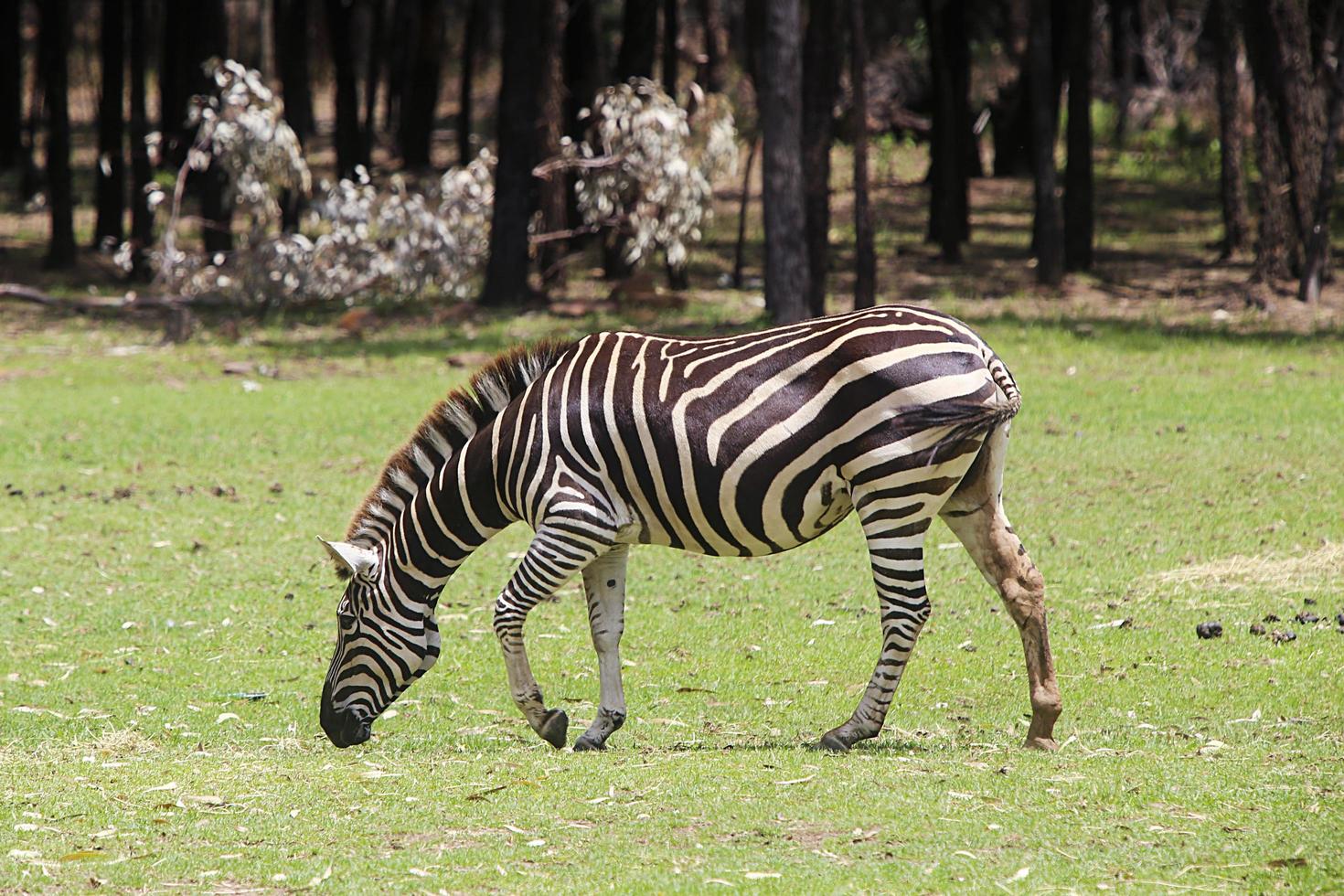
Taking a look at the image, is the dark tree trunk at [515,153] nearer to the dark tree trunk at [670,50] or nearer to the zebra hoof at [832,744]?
the dark tree trunk at [670,50]

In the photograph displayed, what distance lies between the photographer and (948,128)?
24078 millimetres

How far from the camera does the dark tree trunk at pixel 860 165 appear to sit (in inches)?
766

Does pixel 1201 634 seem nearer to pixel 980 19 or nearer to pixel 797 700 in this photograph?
pixel 797 700

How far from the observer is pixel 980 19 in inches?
1484

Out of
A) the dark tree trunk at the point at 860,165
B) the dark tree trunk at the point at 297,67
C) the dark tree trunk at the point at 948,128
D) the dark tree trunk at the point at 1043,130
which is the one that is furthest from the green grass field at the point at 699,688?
the dark tree trunk at the point at 297,67

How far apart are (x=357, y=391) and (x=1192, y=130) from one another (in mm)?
27251

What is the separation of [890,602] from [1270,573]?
4.19m

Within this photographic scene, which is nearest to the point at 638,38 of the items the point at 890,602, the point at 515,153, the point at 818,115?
the point at 515,153

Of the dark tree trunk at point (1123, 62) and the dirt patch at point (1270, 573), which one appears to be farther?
the dark tree trunk at point (1123, 62)

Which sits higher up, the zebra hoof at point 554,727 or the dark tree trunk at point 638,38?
the dark tree trunk at point 638,38

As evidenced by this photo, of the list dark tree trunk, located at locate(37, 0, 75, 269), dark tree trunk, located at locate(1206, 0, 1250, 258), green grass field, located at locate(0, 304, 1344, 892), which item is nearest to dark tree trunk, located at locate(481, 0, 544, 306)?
green grass field, located at locate(0, 304, 1344, 892)

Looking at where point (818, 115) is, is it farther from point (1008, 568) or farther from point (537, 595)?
point (537, 595)

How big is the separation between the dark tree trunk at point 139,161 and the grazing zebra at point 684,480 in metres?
18.8

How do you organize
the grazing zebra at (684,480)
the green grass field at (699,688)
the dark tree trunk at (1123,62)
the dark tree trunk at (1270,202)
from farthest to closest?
the dark tree trunk at (1123,62)
the dark tree trunk at (1270,202)
the grazing zebra at (684,480)
the green grass field at (699,688)
